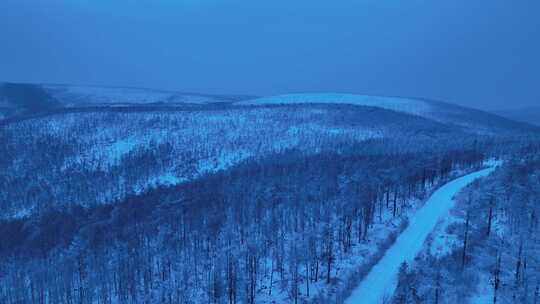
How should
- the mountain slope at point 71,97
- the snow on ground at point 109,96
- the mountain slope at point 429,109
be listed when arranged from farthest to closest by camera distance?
the snow on ground at point 109,96 → the mountain slope at point 71,97 → the mountain slope at point 429,109

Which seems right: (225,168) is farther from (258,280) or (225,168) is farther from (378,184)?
(258,280)

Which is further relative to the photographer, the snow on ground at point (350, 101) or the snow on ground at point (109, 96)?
the snow on ground at point (109, 96)

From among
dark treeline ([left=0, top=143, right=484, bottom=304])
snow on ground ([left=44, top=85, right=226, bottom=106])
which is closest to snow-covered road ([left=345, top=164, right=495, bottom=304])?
dark treeline ([left=0, top=143, right=484, bottom=304])

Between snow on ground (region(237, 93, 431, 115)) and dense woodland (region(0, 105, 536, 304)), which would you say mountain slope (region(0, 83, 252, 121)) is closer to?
snow on ground (region(237, 93, 431, 115))

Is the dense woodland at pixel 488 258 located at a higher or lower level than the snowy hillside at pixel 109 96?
lower

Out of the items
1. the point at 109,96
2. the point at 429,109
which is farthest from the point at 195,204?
the point at 109,96

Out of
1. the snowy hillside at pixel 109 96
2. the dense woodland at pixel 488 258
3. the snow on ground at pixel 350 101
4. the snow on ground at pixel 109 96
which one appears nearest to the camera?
the dense woodland at pixel 488 258

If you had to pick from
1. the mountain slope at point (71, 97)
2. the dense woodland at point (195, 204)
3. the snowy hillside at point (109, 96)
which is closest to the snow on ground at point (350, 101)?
the mountain slope at point (71, 97)

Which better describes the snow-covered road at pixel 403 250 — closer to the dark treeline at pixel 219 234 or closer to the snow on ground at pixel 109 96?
the dark treeline at pixel 219 234

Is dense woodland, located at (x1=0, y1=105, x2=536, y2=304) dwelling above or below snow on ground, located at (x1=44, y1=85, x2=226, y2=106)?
below
